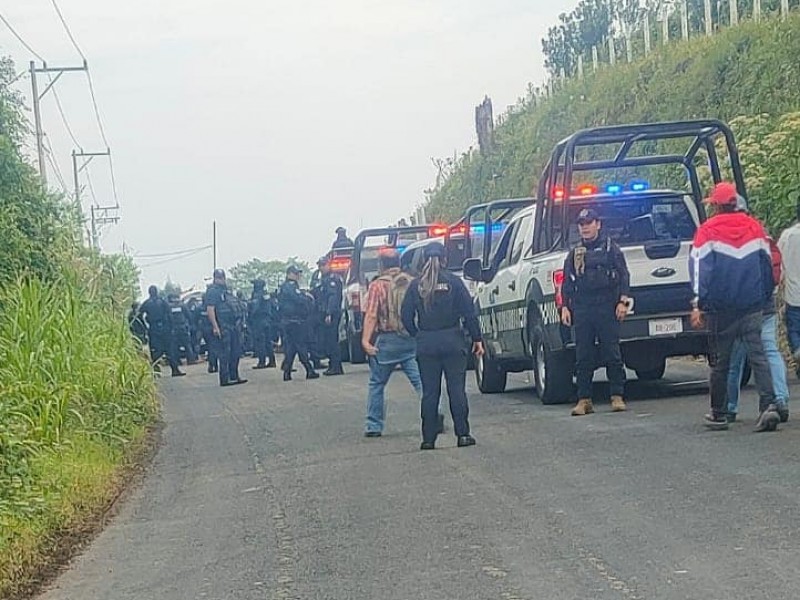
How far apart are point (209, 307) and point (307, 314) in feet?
5.65

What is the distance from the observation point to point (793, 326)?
43.3 feet

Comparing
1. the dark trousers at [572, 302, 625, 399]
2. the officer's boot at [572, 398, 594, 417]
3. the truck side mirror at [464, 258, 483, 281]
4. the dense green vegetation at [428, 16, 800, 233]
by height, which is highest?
the dense green vegetation at [428, 16, 800, 233]

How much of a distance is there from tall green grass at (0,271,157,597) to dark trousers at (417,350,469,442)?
8.22 feet

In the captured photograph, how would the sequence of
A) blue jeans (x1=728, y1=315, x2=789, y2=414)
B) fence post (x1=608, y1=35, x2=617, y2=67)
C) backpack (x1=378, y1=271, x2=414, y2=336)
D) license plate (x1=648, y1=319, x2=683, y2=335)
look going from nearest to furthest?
blue jeans (x1=728, y1=315, x2=789, y2=414) < backpack (x1=378, y1=271, x2=414, y2=336) < license plate (x1=648, y1=319, x2=683, y2=335) < fence post (x1=608, y1=35, x2=617, y2=67)

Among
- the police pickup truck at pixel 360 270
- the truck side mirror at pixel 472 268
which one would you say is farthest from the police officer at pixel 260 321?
the truck side mirror at pixel 472 268

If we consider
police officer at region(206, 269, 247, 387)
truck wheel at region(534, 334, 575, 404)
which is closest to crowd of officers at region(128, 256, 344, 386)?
police officer at region(206, 269, 247, 387)

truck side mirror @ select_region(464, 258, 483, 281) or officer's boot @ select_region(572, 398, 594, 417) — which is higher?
truck side mirror @ select_region(464, 258, 483, 281)

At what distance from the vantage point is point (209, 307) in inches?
866

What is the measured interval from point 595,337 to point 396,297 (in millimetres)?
1763

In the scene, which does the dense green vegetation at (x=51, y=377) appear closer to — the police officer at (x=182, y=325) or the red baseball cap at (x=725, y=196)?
the red baseball cap at (x=725, y=196)

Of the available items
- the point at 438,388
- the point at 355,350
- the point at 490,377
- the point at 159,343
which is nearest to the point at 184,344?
the point at 159,343

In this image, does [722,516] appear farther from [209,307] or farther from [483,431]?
[209,307]

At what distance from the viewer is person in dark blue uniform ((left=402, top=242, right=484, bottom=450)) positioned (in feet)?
38.3

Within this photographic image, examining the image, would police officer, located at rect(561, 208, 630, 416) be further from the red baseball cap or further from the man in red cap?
the red baseball cap
